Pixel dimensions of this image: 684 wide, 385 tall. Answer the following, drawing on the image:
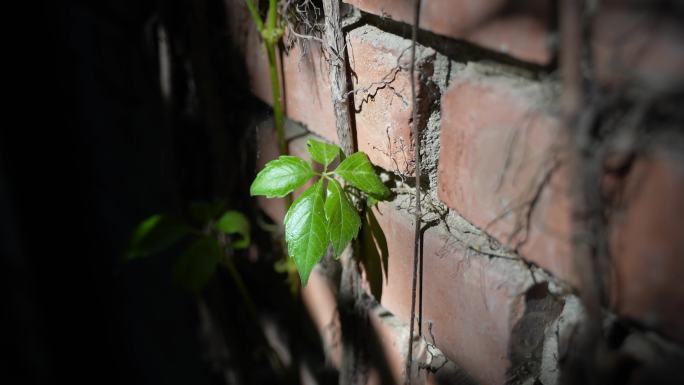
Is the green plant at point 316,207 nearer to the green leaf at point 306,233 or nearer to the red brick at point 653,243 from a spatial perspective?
the green leaf at point 306,233

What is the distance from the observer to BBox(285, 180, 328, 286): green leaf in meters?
0.60

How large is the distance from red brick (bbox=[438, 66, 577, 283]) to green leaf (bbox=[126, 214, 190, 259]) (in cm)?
60

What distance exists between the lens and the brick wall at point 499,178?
36 centimetres

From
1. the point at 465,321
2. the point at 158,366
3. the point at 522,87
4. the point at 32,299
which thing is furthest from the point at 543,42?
the point at 32,299

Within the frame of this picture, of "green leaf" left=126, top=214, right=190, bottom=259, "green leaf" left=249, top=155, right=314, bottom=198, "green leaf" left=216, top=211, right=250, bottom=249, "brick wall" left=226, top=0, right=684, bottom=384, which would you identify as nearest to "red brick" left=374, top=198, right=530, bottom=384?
"brick wall" left=226, top=0, right=684, bottom=384

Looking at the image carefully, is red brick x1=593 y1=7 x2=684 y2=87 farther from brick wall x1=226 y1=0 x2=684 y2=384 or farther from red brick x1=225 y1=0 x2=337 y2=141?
red brick x1=225 y1=0 x2=337 y2=141

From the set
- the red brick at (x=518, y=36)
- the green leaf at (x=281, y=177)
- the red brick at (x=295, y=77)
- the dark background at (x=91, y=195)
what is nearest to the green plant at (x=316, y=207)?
the green leaf at (x=281, y=177)

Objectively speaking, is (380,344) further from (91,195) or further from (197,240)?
(91,195)

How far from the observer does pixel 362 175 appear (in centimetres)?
62

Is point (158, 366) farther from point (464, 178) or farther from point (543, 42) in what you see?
point (543, 42)

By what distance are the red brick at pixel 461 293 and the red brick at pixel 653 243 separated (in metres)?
0.12

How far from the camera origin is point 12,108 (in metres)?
1.96

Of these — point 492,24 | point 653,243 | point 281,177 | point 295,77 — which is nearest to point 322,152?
point 281,177

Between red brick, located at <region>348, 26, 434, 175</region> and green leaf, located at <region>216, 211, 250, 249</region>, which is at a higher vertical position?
red brick, located at <region>348, 26, 434, 175</region>
